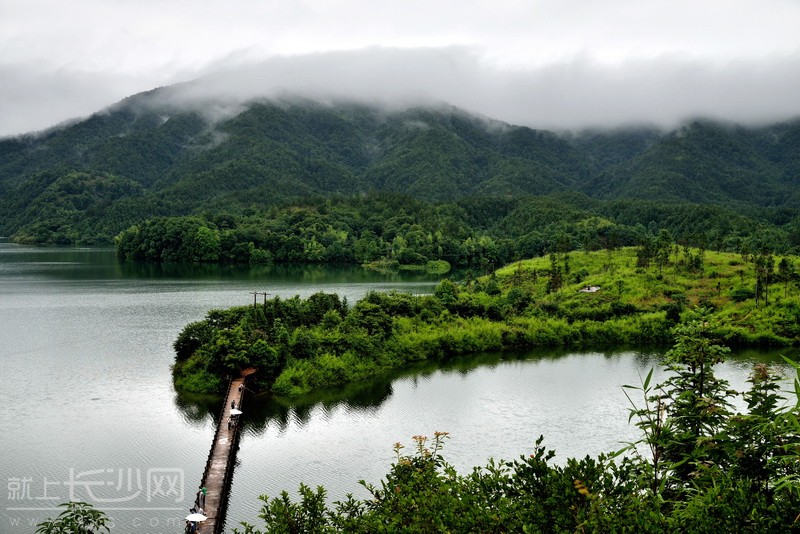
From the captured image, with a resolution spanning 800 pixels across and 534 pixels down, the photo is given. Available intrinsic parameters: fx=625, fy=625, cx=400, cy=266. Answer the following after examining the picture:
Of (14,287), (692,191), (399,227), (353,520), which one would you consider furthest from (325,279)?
(692,191)

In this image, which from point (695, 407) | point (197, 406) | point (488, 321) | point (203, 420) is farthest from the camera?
point (488, 321)

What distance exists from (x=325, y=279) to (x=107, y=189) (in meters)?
133

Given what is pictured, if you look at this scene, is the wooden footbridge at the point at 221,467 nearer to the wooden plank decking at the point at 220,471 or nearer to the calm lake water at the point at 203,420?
the wooden plank decking at the point at 220,471

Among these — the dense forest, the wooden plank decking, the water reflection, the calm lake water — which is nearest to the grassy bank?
the dense forest

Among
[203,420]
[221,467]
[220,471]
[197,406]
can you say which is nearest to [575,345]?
[197,406]

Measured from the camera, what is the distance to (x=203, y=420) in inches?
1193

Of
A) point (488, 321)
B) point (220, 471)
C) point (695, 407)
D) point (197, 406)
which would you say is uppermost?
point (695, 407)

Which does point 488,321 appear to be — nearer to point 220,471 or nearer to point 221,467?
point 221,467

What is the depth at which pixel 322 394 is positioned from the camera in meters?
34.6

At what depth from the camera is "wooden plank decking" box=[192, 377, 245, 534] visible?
20.1m

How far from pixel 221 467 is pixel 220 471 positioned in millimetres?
336

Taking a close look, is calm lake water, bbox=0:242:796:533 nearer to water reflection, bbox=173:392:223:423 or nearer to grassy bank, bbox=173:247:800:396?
water reflection, bbox=173:392:223:423

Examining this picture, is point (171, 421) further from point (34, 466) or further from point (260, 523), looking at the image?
point (260, 523)

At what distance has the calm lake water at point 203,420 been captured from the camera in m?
23.2
